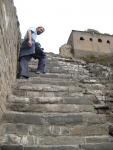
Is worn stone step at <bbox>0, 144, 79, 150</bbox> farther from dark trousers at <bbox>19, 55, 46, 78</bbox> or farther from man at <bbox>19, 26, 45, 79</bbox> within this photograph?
man at <bbox>19, 26, 45, 79</bbox>

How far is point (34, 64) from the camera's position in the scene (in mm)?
7750

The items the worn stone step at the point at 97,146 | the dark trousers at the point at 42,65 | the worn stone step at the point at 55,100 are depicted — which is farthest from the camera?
the dark trousers at the point at 42,65

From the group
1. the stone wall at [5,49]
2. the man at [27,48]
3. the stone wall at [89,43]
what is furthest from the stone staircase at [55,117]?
the stone wall at [89,43]

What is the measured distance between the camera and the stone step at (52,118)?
3.79 metres

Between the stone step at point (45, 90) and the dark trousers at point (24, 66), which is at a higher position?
the dark trousers at point (24, 66)

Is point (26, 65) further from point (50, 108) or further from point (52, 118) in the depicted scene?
point (52, 118)

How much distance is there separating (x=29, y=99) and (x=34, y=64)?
11.1 ft

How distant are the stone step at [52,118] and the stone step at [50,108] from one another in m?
0.20

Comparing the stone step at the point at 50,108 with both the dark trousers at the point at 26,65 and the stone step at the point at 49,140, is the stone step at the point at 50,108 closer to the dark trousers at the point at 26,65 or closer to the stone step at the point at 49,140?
the stone step at the point at 49,140

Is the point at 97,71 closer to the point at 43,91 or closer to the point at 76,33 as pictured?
the point at 43,91

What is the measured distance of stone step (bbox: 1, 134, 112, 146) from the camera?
330cm

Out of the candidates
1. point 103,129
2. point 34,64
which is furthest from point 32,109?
point 34,64

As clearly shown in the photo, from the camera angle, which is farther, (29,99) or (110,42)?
(110,42)

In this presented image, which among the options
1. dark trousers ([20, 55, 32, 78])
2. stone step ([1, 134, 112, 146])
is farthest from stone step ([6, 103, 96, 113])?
dark trousers ([20, 55, 32, 78])
